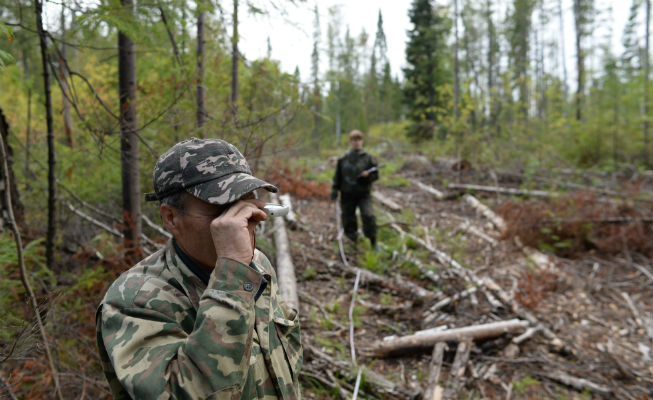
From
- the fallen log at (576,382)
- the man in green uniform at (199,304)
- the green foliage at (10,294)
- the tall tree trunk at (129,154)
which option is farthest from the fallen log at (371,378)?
the green foliage at (10,294)

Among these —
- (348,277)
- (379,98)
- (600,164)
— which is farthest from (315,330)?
(379,98)

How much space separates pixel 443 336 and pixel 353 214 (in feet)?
11.3

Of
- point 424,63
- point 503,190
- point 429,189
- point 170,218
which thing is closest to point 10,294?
point 170,218

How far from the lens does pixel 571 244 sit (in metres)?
7.09

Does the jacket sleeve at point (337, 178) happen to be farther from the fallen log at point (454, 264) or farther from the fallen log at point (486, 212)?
the fallen log at point (486, 212)

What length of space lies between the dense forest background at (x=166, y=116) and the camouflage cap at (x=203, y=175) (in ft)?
2.40

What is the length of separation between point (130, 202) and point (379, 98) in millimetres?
37535

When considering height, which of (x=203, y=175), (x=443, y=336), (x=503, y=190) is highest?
(x=503, y=190)

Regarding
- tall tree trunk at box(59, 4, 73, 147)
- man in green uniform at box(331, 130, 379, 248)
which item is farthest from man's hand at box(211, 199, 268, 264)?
man in green uniform at box(331, 130, 379, 248)

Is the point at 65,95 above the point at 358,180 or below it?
above

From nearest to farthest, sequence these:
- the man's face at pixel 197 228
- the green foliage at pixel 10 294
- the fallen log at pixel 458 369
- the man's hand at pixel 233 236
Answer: the man's hand at pixel 233 236
the man's face at pixel 197 228
the green foliage at pixel 10 294
the fallen log at pixel 458 369

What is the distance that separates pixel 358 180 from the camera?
23.4 ft

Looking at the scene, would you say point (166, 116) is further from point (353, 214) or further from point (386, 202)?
point (386, 202)

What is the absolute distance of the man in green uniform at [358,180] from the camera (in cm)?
709
